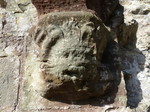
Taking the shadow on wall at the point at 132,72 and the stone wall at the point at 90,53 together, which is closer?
the stone wall at the point at 90,53

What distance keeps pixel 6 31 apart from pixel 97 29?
506mm

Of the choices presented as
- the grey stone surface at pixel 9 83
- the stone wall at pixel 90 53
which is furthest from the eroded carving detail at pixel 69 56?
the grey stone surface at pixel 9 83

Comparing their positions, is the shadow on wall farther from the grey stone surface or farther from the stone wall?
the grey stone surface

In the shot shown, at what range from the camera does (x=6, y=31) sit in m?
1.57

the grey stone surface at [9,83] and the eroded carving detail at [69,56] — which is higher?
the eroded carving detail at [69,56]

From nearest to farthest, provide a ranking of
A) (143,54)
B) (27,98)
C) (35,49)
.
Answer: (27,98), (35,49), (143,54)

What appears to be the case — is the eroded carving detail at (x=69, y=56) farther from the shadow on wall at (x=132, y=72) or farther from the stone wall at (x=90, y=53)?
the shadow on wall at (x=132, y=72)

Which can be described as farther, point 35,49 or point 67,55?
point 35,49

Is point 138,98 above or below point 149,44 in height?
below

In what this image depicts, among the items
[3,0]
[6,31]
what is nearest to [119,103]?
[6,31]

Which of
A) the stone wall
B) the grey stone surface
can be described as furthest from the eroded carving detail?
the grey stone surface

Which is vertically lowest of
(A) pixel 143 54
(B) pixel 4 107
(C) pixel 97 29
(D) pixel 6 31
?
(B) pixel 4 107

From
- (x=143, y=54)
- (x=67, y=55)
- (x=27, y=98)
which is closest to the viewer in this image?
(x=67, y=55)

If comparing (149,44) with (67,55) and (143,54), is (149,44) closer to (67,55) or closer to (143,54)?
(143,54)
